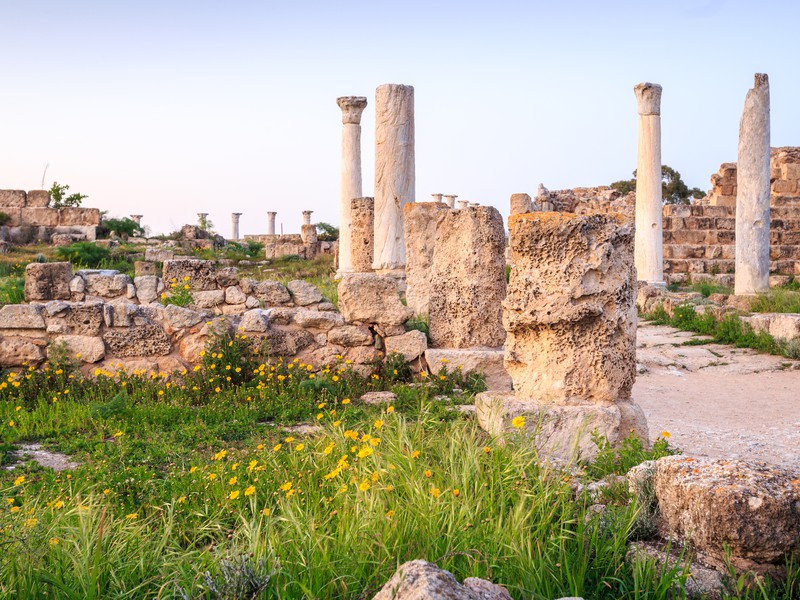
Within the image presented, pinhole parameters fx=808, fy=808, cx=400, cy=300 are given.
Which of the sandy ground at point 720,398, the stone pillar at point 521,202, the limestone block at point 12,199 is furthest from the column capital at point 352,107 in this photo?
the limestone block at point 12,199

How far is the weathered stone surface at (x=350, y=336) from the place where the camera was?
8898mm

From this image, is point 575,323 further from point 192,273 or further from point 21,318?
point 192,273

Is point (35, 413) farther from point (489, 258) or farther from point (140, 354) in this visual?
point (489, 258)

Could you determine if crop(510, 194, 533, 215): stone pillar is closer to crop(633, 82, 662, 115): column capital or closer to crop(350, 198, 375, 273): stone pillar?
crop(633, 82, 662, 115): column capital

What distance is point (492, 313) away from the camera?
8.62m

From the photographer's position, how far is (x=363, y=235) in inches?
771

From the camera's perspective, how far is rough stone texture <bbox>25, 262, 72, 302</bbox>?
33.4ft

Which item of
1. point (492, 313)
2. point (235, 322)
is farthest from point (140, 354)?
A: point (492, 313)

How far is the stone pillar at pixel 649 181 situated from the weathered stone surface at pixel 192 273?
11.0 metres

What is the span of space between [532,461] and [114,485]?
2.61 m

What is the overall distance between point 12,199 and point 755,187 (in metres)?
22.8

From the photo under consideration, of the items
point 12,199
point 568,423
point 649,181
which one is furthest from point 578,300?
point 12,199

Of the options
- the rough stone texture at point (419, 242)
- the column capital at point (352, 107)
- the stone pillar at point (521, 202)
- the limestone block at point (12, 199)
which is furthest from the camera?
the limestone block at point (12, 199)

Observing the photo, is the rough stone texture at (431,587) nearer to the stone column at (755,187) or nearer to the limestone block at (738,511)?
the limestone block at (738,511)
